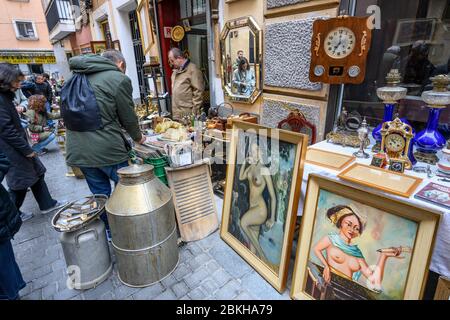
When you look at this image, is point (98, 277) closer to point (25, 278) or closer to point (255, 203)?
point (25, 278)

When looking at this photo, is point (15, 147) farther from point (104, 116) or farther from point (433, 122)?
point (433, 122)

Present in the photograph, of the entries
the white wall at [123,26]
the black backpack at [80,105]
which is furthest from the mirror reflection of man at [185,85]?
the white wall at [123,26]

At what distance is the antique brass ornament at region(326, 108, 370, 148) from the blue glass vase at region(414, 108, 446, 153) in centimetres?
39

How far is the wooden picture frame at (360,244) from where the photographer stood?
1.29 metres

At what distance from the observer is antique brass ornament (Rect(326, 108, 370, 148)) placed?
2.11m

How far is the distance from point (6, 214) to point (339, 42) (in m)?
2.92

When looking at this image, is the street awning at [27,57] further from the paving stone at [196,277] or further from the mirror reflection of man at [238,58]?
the paving stone at [196,277]

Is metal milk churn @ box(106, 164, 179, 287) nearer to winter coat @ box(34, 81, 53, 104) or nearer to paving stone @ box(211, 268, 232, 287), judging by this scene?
paving stone @ box(211, 268, 232, 287)

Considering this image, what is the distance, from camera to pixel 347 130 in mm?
2207

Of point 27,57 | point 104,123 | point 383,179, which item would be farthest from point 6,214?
point 27,57

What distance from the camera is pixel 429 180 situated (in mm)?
1522

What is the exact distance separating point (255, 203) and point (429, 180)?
1.21 meters

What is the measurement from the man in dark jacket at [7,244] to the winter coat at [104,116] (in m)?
0.66

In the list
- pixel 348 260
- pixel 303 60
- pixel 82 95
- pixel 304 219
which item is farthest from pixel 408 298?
pixel 82 95
